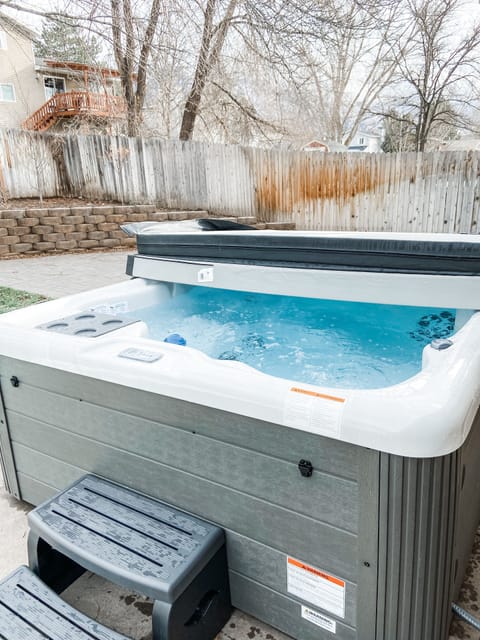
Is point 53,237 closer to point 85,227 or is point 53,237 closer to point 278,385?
point 85,227

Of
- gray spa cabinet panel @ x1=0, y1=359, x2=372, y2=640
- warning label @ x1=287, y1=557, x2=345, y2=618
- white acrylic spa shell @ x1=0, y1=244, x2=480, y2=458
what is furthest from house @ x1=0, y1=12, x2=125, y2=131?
warning label @ x1=287, y1=557, x2=345, y2=618

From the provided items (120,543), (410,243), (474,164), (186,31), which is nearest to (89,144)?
(186,31)

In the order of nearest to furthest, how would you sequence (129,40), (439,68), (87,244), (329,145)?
(129,40) < (87,244) < (439,68) < (329,145)

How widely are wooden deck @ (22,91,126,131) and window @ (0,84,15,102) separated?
2460 mm

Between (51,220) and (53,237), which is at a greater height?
(51,220)

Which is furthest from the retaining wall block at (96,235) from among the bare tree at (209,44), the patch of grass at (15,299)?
the bare tree at (209,44)

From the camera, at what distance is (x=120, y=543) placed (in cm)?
117

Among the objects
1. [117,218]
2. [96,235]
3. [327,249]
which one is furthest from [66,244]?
[327,249]

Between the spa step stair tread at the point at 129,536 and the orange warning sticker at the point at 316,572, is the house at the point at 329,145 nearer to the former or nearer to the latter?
the spa step stair tread at the point at 129,536

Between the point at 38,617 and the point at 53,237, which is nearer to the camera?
the point at 38,617

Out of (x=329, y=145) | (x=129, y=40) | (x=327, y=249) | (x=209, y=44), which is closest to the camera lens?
(x=327, y=249)

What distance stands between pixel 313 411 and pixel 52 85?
744 inches

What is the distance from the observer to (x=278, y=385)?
1070 millimetres

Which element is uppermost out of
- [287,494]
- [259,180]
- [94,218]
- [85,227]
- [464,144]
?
[464,144]
